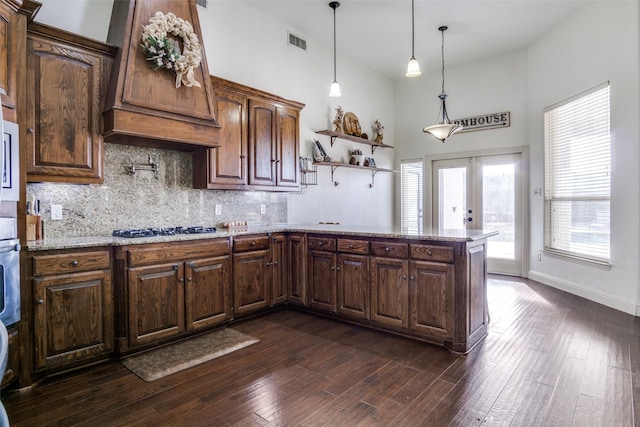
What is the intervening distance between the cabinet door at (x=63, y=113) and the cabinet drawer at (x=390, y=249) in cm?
237

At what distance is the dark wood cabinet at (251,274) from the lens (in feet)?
11.5

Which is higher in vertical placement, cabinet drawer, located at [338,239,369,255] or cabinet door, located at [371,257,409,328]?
cabinet drawer, located at [338,239,369,255]

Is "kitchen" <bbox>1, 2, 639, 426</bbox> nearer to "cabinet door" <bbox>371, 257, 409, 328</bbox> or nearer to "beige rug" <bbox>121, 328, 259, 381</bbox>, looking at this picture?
"beige rug" <bbox>121, 328, 259, 381</bbox>

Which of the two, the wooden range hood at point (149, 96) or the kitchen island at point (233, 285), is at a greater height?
the wooden range hood at point (149, 96)

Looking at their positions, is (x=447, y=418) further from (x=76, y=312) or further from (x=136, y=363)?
(x=76, y=312)

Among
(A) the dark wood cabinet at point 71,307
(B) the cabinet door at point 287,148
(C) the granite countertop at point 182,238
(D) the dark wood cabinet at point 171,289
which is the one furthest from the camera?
(B) the cabinet door at point 287,148

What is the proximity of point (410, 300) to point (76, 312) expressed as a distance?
8.32 feet

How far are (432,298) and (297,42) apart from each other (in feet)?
12.9

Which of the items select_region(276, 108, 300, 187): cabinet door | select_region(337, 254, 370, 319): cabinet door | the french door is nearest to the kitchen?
the french door

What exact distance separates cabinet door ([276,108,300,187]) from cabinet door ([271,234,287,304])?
73 centimetres

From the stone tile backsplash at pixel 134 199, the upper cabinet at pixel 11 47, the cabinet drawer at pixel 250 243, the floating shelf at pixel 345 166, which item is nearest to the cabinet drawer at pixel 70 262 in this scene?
the stone tile backsplash at pixel 134 199

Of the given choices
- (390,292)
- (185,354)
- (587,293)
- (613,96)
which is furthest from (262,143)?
(587,293)

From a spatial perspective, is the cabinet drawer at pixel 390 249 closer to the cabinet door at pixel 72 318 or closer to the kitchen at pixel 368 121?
the kitchen at pixel 368 121

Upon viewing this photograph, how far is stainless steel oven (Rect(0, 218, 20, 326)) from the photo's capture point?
81.4 inches
